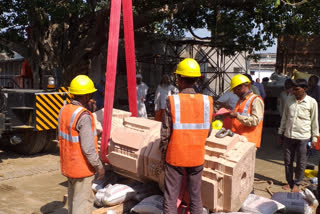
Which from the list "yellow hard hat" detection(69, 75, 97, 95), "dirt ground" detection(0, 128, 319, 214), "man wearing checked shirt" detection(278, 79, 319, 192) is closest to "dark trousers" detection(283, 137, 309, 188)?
"man wearing checked shirt" detection(278, 79, 319, 192)

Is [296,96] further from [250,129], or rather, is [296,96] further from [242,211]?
[242,211]

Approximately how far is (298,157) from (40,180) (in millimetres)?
4007

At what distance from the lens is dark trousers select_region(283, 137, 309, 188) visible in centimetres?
498

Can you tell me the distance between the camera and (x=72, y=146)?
10.7 ft

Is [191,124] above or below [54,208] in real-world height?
above

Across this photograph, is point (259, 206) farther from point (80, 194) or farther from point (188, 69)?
point (80, 194)

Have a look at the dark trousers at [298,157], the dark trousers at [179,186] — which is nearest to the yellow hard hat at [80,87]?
the dark trousers at [179,186]

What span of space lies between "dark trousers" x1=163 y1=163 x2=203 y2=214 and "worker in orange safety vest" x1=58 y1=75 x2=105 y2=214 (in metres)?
0.70

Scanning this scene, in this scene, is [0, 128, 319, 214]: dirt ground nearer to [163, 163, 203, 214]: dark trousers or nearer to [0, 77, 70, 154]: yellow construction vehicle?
[0, 77, 70, 154]: yellow construction vehicle

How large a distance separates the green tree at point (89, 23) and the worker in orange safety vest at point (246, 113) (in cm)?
484

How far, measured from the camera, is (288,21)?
9344 millimetres

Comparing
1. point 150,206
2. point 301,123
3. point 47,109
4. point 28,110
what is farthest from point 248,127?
point 28,110

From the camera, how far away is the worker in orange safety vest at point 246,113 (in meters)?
4.20

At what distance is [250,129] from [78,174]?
2.20 m
